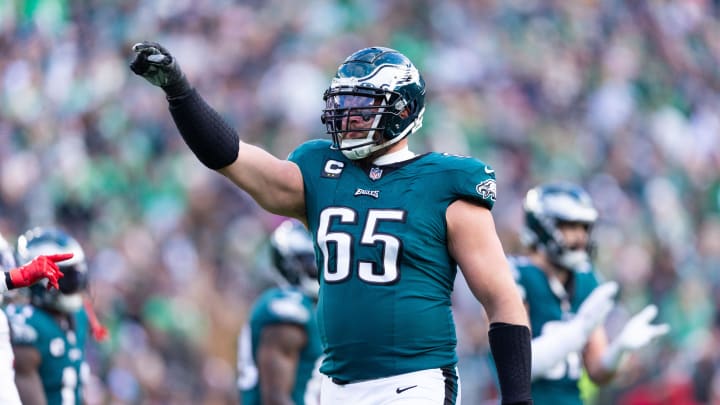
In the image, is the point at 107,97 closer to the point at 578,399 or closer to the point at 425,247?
the point at 578,399

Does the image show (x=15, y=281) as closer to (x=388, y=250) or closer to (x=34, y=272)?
(x=34, y=272)

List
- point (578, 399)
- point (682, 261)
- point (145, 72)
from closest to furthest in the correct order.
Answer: point (145, 72), point (578, 399), point (682, 261)

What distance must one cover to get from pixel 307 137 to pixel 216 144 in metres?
8.03

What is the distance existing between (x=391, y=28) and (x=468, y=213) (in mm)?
9726

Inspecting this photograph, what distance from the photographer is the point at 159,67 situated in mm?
4145

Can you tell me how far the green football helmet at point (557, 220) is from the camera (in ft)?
21.2

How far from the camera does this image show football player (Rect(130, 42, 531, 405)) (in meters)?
4.30

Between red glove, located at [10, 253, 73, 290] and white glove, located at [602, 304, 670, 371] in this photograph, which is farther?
white glove, located at [602, 304, 670, 371]

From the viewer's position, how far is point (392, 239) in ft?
14.0

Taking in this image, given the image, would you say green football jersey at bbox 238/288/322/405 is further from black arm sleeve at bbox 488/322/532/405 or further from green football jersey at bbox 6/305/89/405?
black arm sleeve at bbox 488/322/532/405

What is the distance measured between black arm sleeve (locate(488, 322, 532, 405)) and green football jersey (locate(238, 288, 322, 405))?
2.65m

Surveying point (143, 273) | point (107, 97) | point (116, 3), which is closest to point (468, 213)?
point (143, 273)

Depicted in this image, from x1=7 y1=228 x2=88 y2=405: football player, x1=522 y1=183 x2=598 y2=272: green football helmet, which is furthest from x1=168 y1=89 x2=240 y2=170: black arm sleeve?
x1=522 y1=183 x2=598 y2=272: green football helmet

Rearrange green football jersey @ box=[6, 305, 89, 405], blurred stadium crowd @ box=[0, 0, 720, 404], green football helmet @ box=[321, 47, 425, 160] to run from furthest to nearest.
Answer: blurred stadium crowd @ box=[0, 0, 720, 404] < green football jersey @ box=[6, 305, 89, 405] < green football helmet @ box=[321, 47, 425, 160]
